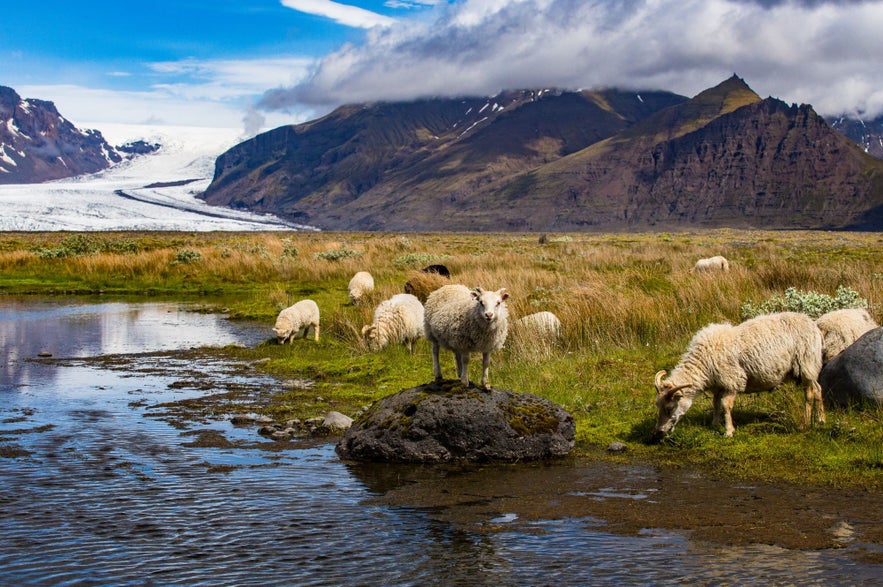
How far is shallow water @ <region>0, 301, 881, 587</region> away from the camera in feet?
24.7

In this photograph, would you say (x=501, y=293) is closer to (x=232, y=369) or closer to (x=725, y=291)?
(x=232, y=369)

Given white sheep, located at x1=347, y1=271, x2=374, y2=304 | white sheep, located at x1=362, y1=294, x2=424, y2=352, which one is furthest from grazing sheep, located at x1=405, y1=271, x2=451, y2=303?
white sheep, located at x1=362, y1=294, x2=424, y2=352

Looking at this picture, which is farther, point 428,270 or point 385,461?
point 428,270

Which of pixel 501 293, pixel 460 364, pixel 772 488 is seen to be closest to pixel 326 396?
pixel 460 364

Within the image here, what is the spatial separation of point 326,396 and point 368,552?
7886 millimetres

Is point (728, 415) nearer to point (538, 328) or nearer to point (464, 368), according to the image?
point (464, 368)

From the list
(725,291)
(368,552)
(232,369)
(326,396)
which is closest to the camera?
(368,552)

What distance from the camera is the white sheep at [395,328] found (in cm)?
2000

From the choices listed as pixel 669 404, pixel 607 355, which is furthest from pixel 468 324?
pixel 607 355

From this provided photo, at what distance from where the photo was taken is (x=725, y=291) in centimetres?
2064

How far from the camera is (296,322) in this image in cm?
2234

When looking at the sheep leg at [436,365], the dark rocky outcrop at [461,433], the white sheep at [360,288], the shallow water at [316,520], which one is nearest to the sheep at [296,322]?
the white sheep at [360,288]

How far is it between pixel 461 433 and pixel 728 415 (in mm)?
3804

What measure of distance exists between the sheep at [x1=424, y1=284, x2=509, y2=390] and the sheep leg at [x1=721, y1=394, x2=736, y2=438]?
331 centimetres
